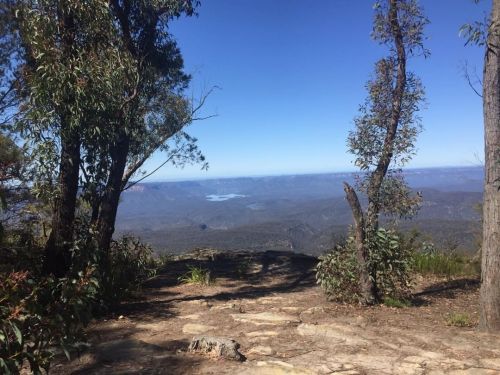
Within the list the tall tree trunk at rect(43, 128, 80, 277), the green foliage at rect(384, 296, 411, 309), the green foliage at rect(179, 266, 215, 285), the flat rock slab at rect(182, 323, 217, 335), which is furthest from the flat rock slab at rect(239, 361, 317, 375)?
the green foliage at rect(179, 266, 215, 285)

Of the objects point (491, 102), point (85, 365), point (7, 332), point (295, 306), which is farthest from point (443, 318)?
point (7, 332)

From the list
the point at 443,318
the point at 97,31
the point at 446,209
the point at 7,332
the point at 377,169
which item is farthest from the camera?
the point at 446,209

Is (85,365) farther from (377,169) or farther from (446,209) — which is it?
(446,209)

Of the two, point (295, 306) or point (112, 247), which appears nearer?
point (295, 306)

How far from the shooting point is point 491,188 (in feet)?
20.4

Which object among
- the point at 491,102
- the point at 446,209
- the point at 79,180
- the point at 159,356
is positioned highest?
the point at 491,102

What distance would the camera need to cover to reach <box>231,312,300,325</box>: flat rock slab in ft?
22.5

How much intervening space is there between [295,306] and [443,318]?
8.04 ft

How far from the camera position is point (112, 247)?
10.1m

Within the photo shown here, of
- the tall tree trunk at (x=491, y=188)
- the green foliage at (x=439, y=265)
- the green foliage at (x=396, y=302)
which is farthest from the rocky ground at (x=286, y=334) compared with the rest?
the green foliage at (x=439, y=265)

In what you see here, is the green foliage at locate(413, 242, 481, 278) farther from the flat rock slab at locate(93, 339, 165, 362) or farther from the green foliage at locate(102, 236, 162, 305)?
the flat rock slab at locate(93, 339, 165, 362)

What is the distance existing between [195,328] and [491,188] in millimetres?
4625

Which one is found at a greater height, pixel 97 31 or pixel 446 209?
pixel 97 31

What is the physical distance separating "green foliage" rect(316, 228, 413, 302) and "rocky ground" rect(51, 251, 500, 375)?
1.06ft
